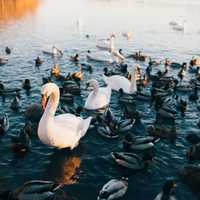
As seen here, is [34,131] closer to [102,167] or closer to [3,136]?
[3,136]

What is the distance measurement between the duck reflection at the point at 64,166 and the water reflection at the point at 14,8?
51789 mm

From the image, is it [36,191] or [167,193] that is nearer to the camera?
[36,191]

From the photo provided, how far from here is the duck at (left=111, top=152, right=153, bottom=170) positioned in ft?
47.9

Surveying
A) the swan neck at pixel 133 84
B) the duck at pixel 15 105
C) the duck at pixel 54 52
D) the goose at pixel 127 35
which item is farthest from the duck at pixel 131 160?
the goose at pixel 127 35

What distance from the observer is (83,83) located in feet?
90.6

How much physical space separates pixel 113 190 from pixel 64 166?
3.20 m

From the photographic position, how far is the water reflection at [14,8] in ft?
221

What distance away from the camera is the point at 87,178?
14.4 meters

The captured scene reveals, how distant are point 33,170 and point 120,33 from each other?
140ft

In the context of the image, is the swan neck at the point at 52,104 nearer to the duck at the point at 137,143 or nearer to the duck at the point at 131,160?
the duck at the point at 131,160

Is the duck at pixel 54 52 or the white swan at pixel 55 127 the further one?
the duck at pixel 54 52

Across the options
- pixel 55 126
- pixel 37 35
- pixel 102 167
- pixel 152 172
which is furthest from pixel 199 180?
pixel 37 35

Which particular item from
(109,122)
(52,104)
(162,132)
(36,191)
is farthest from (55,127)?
(162,132)

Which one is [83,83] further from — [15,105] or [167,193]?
[167,193]
